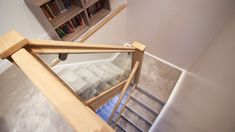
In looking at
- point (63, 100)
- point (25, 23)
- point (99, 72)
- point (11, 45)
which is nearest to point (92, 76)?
point (99, 72)

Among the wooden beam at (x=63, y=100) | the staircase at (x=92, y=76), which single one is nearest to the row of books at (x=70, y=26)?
Result: the staircase at (x=92, y=76)

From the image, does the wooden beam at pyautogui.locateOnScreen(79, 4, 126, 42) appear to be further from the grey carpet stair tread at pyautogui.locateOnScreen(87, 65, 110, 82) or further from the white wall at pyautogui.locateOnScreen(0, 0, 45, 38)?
the white wall at pyautogui.locateOnScreen(0, 0, 45, 38)

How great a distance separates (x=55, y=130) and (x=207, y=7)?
2268mm

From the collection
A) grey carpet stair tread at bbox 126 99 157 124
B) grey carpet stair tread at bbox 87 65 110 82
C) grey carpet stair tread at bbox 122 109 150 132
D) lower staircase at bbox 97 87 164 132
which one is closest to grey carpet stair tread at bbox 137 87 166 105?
lower staircase at bbox 97 87 164 132

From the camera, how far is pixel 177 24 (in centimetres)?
213

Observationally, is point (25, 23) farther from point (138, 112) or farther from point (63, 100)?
point (138, 112)

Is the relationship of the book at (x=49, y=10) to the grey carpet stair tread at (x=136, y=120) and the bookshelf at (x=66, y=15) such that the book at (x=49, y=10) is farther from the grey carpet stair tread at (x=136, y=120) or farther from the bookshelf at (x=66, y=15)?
the grey carpet stair tread at (x=136, y=120)

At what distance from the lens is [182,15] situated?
198 centimetres

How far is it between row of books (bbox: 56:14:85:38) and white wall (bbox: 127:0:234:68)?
962 millimetres

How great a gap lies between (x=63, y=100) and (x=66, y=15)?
1673 mm

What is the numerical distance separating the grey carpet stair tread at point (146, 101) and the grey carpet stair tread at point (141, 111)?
7 centimetres

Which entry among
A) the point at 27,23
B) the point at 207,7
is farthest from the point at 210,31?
the point at 27,23

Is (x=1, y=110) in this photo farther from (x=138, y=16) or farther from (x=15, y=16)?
(x=138, y=16)

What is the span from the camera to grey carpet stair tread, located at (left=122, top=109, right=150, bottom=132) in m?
2.33
